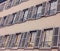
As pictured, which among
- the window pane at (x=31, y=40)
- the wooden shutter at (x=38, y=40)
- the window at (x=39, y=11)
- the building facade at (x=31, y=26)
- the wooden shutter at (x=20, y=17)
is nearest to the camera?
the building facade at (x=31, y=26)

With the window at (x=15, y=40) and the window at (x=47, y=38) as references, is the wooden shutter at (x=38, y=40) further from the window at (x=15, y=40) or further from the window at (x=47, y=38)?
the window at (x=15, y=40)

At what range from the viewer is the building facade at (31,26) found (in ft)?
51.3

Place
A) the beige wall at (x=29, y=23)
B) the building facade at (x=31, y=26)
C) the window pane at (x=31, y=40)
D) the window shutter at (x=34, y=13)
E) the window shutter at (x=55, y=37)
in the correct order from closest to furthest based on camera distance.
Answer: the window shutter at (x=55, y=37) < the building facade at (x=31, y=26) < the beige wall at (x=29, y=23) < the window pane at (x=31, y=40) < the window shutter at (x=34, y=13)

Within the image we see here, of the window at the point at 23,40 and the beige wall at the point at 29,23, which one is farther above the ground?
the beige wall at the point at 29,23

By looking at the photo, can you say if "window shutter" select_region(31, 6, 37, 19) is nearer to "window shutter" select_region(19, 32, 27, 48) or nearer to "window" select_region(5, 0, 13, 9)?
"window shutter" select_region(19, 32, 27, 48)

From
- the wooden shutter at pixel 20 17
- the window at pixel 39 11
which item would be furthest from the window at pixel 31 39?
the wooden shutter at pixel 20 17

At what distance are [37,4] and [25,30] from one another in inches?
119

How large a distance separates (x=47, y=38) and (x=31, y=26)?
2836 millimetres

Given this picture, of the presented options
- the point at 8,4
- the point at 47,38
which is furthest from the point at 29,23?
the point at 8,4

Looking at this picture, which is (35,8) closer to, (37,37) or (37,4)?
(37,4)

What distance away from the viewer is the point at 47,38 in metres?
15.9

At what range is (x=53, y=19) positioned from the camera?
15.9 m

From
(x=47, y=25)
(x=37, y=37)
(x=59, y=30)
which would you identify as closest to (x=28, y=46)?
(x=37, y=37)

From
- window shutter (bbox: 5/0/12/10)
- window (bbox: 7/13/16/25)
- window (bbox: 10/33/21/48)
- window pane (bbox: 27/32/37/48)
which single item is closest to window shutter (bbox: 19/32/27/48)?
window pane (bbox: 27/32/37/48)
